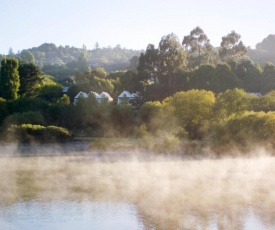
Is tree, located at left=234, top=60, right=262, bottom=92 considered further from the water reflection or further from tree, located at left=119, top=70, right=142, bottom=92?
the water reflection

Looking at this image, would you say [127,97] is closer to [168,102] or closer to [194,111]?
[168,102]

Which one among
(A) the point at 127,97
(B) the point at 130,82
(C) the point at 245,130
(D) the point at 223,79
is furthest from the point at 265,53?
(C) the point at 245,130

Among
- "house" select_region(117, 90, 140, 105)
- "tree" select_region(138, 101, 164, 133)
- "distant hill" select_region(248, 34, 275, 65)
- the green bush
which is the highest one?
"distant hill" select_region(248, 34, 275, 65)

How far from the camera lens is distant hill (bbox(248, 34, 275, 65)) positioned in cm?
15662

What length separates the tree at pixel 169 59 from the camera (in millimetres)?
78438

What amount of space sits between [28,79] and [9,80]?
6439mm

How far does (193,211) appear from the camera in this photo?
24.4 m

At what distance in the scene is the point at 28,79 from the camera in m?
80.2

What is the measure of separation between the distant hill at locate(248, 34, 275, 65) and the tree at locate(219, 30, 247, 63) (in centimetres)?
5357

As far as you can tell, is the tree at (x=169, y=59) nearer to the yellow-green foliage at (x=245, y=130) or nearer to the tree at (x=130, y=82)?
the tree at (x=130, y=82)

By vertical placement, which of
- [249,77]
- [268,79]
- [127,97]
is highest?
[249,77]

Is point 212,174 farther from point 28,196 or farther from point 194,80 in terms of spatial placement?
point 194,80

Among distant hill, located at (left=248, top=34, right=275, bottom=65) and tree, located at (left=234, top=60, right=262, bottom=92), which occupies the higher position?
distant hill, located at (left=248, top=34, right=275, bottom=65)

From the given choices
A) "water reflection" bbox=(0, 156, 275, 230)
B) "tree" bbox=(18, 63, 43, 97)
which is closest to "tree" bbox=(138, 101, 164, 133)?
"water reflection" bbox=(0, 156, 275, 230)
